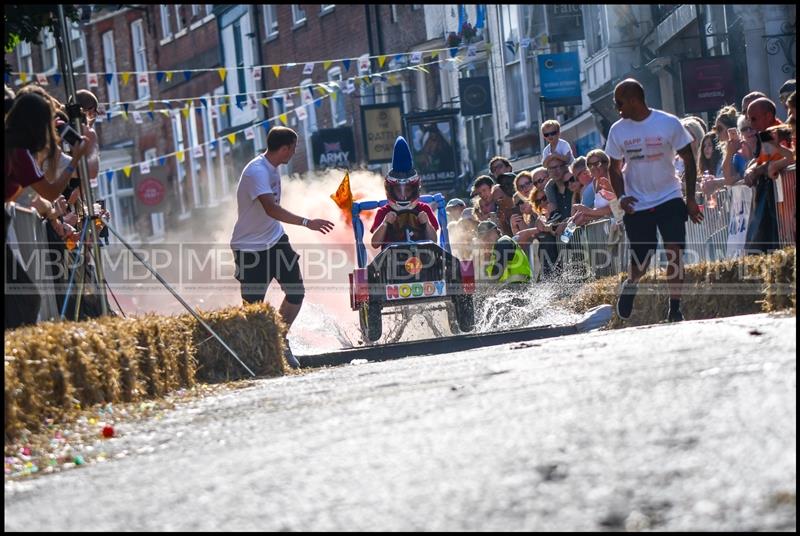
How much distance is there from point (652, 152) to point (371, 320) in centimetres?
401

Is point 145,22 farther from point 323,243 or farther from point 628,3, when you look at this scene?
point 323,243

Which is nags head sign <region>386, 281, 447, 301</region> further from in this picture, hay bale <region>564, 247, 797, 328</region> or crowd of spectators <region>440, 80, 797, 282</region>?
crowd of spectators <region>440, 80, 797, 282</region>

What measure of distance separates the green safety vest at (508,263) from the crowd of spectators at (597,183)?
442 millimetres

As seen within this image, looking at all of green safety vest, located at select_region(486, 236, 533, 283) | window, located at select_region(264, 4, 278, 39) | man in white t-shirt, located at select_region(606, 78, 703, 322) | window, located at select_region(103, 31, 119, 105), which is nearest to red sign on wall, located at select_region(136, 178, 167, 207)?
window, located at select_region(103, 31, 119, 105)

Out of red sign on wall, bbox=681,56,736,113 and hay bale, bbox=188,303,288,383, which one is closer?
hay bale, bbox=188,303,288,383

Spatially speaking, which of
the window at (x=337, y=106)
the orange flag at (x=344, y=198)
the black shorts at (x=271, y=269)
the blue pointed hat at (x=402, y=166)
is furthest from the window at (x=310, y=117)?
the black shorts at (x=271, y=269)

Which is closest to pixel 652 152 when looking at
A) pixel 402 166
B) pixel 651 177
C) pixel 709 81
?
pixel 651 177

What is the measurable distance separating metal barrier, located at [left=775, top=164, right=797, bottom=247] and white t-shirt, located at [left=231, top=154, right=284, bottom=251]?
3.83 m

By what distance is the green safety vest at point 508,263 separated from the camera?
15680 mm

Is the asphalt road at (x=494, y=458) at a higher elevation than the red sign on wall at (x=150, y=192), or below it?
below

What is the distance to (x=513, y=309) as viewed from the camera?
15.3m

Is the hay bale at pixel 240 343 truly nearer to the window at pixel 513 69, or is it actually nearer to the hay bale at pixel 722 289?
the hay bale at pixel 722 289

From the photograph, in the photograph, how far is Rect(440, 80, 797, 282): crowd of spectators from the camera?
11688 millimetres

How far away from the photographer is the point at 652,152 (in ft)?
36.5
